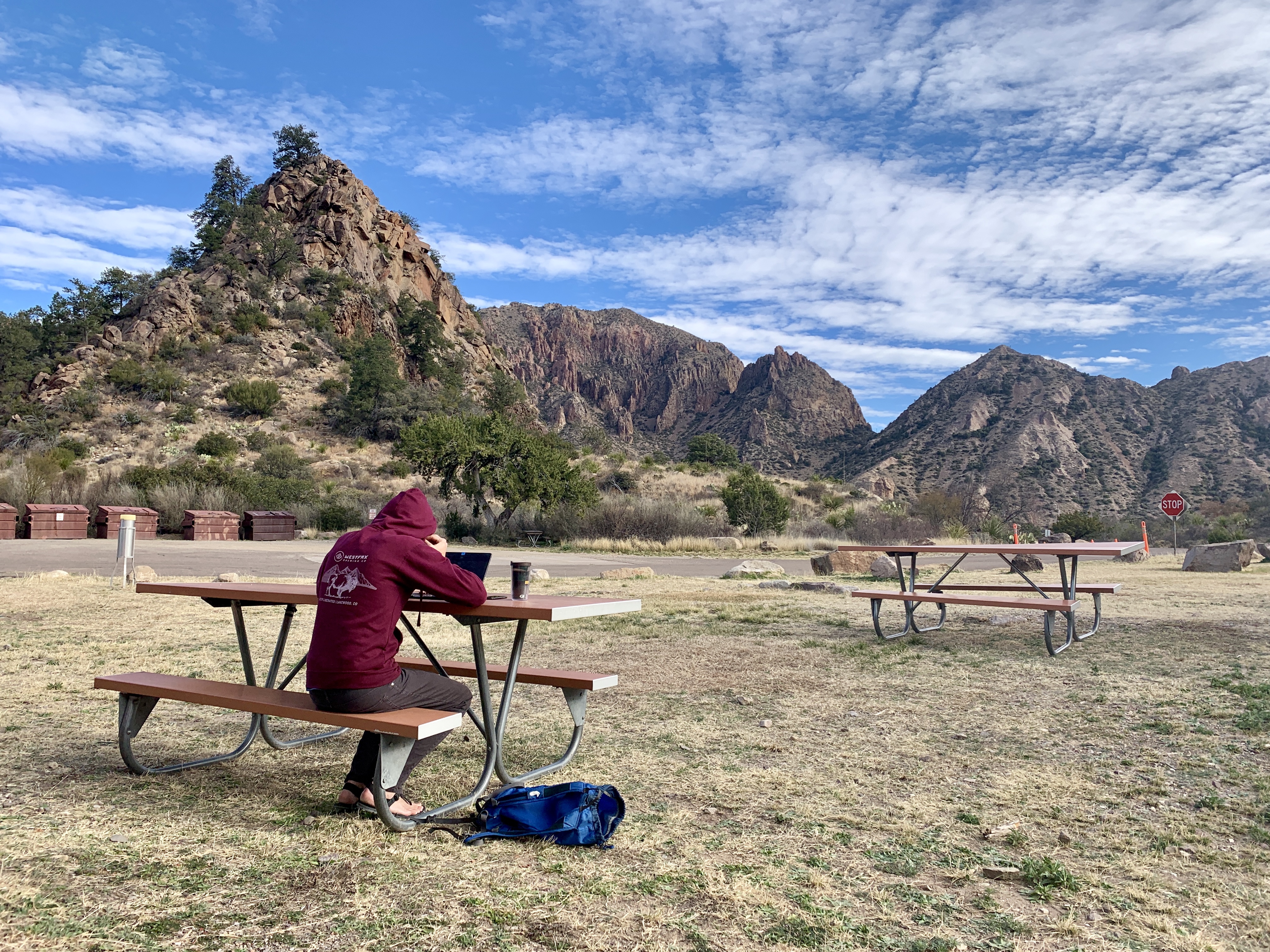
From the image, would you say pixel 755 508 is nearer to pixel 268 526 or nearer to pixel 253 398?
pixel 268 526

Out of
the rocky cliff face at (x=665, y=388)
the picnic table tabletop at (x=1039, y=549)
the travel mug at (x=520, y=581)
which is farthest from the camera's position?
the rocky cliff face at (x=665, y=388)

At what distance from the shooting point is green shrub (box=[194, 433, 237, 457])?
138ft

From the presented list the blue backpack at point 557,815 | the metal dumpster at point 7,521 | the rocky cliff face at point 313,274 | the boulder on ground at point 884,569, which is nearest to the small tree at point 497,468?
the metal dumpster at point 7,521

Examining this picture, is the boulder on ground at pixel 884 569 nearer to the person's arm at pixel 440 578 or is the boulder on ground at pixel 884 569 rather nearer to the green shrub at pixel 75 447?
the person's arm at pixel 440 578

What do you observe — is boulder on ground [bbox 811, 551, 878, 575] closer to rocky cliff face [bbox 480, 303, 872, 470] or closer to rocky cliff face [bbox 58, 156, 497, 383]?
rocky cliff face [bbox 58, 156, 497, 383]

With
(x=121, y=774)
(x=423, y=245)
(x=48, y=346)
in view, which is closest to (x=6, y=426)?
(x=48, y=346)

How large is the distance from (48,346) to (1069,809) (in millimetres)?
63962

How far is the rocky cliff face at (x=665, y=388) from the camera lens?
291ft

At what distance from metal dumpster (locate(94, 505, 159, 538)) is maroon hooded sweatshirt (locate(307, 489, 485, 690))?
2652cm

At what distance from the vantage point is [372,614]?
3396mm

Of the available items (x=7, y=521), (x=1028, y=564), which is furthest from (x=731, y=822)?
(x=7, y=521)

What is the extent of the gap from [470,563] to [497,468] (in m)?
28.4

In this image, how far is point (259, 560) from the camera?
18.5 metres

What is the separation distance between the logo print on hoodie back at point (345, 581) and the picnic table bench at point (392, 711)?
1.05 ft
